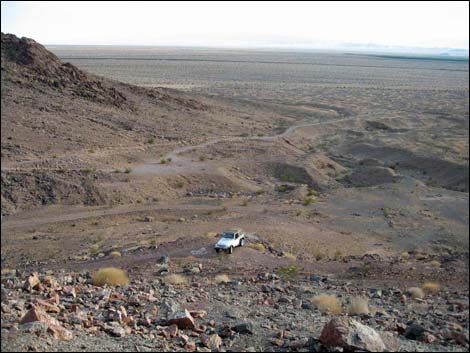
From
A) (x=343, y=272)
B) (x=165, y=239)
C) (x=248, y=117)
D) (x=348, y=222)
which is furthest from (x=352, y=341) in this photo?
(x=248, y=117)

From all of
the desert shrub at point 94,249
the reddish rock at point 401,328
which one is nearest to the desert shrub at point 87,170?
the desert shrub at point 94,249

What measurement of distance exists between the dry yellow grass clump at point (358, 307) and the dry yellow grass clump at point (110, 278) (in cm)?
786

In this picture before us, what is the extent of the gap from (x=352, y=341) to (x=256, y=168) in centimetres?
4331

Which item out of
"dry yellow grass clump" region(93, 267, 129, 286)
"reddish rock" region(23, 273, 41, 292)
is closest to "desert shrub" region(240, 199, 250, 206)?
"dry yellow grass clump" region(93, 267, 129, 286)

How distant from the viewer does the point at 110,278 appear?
20.2 m

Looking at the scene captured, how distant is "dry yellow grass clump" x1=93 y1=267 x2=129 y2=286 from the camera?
19953 mm

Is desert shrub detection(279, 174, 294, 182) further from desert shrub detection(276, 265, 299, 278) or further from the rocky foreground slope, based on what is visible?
the rocky foreground slope

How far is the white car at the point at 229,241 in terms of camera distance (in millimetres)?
26938

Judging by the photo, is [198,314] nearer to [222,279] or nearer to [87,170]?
[222,279]

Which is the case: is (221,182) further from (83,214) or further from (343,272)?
(343,272)

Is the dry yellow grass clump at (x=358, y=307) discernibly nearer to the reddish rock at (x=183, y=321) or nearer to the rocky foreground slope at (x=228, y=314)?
the rocky foreground slope at (x=228, y=314)

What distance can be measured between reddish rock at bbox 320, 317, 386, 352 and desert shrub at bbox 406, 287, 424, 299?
5.83 m

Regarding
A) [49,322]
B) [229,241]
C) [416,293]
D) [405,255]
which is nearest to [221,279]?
[229,241]

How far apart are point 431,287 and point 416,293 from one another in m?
0.67
